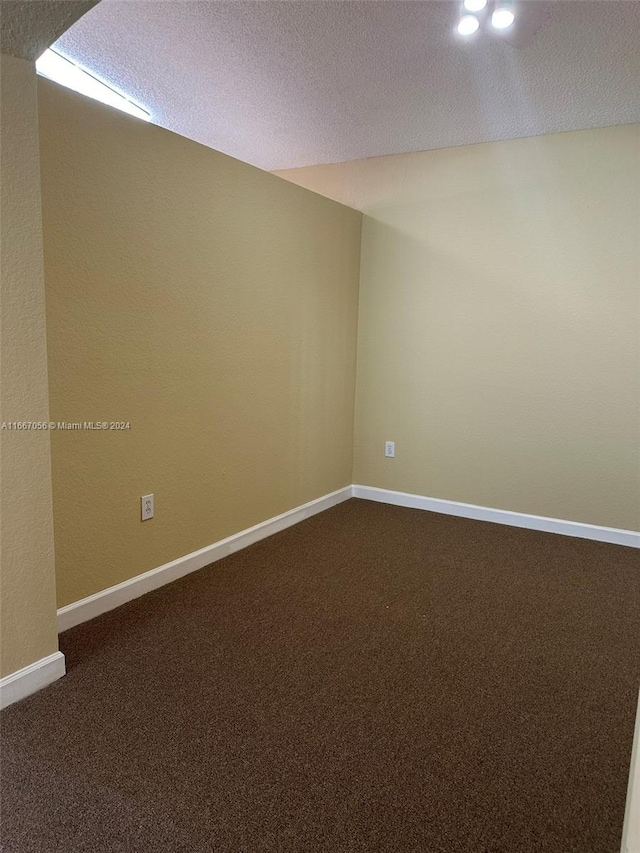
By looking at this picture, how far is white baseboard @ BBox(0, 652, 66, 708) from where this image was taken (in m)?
1.66

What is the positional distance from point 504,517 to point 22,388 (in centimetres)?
294

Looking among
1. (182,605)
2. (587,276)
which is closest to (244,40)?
(587,276)

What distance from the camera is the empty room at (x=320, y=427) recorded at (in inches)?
57.4

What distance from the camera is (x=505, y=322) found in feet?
11.4

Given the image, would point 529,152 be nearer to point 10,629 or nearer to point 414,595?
point 414,595

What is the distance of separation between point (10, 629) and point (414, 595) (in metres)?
1.61

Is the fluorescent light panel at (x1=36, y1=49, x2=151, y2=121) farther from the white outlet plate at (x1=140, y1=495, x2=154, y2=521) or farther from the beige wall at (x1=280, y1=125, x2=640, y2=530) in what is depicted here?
the white outlet plate at (x1=140, y1=495, x2=154, y2=521)

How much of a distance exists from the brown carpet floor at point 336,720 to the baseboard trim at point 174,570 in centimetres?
6

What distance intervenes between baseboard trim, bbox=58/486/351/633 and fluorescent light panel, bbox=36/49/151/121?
2106 mm

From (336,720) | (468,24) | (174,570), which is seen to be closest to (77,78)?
(468,24)

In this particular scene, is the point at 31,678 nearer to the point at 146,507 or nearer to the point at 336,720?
the point at 146,507

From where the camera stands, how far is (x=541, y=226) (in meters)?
3.30

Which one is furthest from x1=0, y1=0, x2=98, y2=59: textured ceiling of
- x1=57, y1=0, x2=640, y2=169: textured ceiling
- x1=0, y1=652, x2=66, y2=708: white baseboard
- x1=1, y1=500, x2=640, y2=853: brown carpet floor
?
x1=1, y1=500, x2=640, y2=853: brown carpet floor

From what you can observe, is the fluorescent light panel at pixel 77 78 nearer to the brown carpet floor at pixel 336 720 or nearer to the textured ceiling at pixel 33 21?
the textured ceiling at pixel 33 21
